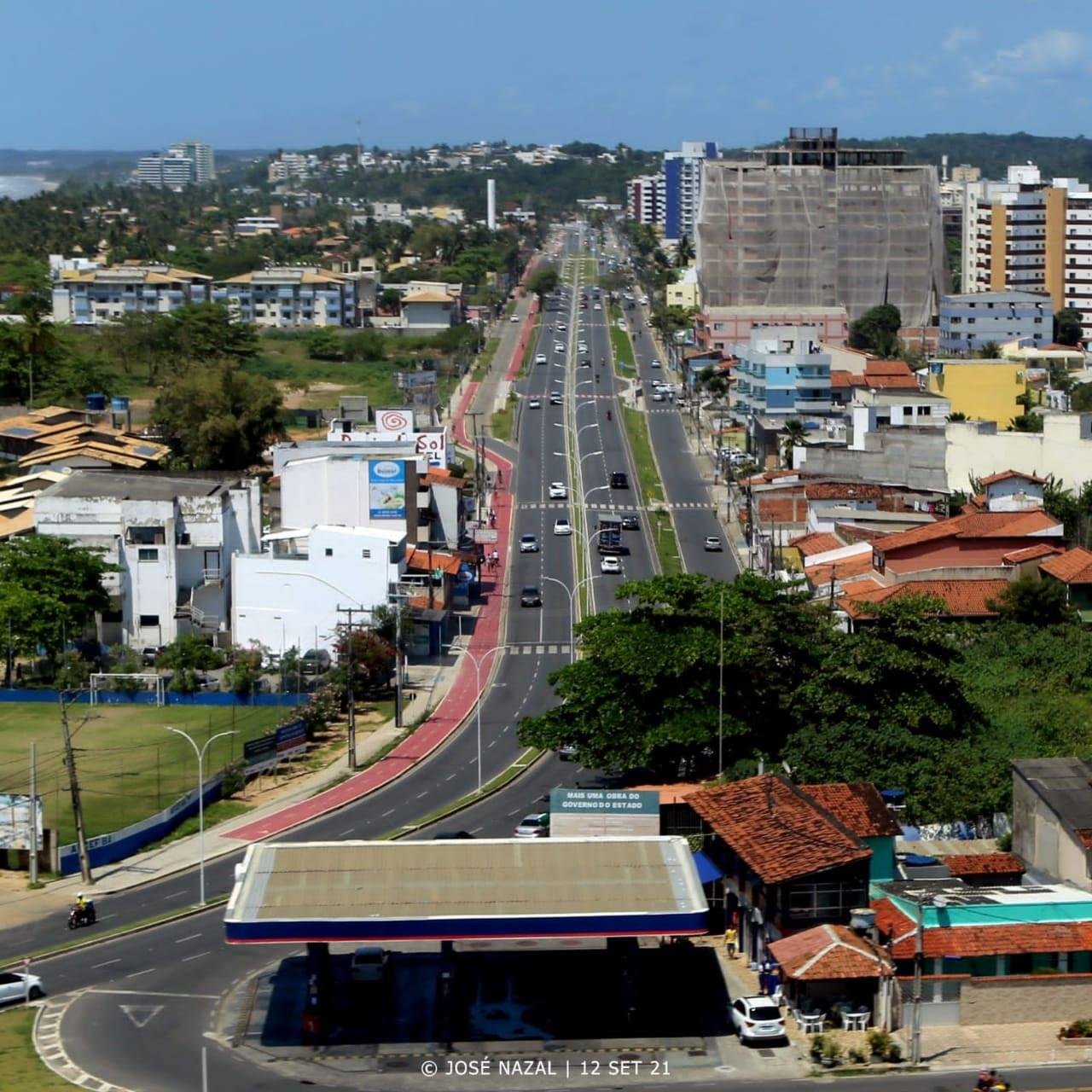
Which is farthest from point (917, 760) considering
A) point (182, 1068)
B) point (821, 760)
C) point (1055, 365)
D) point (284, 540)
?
point (1055, 365)

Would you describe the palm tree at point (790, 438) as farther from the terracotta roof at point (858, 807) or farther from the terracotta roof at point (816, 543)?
the terracotta roof at point (858, 807)

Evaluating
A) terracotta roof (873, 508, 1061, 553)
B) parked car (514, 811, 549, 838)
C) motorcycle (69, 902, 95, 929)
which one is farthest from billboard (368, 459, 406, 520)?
motorcycle (69, 902, 95, 929)

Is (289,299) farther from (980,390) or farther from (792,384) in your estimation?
(980,390)

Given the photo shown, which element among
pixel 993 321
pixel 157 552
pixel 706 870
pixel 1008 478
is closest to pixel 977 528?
pixel 1008 478

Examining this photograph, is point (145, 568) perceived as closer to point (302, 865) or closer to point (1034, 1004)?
point (302, 865)

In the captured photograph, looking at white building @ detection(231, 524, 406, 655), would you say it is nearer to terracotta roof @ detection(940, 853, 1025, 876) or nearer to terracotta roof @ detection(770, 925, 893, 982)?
terracotta roof @ detection(940, 853, 1025, 876)

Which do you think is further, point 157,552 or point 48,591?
point 157,552

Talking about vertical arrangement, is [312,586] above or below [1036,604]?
above
